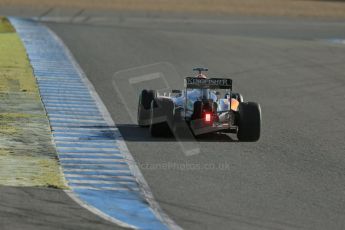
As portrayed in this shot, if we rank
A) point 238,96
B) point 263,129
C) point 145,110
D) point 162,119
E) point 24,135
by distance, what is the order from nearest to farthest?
point 24,135 → point 162,119 → point 145,110 → point 238,96 → point 263,129

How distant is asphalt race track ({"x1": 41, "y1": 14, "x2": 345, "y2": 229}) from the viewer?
441 inches

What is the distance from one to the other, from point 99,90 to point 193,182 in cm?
971

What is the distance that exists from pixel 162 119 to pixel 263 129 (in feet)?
8.19

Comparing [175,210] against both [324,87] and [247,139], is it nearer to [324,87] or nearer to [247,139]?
[247,139]

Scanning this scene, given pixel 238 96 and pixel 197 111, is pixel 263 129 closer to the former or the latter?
pixel 238 96

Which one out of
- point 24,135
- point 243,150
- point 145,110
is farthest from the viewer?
point 145,110

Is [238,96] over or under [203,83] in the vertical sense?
under

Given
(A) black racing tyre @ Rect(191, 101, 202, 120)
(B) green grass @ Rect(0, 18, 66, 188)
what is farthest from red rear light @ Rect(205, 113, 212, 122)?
(B) green grass @ Rect(0, 18, 66, 188)

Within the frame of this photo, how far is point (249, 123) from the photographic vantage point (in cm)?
1558

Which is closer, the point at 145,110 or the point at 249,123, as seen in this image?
the point at 249,123

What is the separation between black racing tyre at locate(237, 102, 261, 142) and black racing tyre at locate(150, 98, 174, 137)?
122cm

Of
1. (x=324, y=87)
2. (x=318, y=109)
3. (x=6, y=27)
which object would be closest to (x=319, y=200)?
(x=318, y=109)

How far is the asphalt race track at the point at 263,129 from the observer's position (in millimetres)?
11203

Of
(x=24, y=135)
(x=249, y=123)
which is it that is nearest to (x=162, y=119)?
(x=249, y=123)
